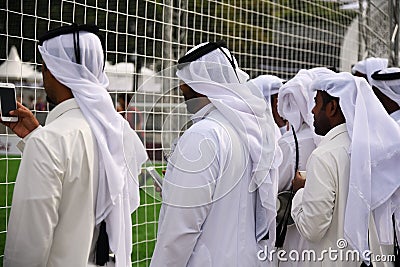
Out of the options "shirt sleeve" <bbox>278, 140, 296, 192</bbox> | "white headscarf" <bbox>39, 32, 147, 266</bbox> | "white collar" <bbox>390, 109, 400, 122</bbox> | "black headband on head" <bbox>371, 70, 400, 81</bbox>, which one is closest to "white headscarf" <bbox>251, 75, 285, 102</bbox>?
"black headband on head" <bbox>371, 70, 400, 81</bbox>

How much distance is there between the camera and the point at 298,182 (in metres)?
4.41

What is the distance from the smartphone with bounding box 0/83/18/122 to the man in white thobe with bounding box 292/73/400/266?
1593mm

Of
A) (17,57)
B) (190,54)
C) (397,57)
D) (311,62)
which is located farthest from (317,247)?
(397,57)

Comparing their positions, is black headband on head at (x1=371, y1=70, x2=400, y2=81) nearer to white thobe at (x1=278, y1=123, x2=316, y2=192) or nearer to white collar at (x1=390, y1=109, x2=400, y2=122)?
white collar at (x1=390, y1=109, x2=400, y2=122)

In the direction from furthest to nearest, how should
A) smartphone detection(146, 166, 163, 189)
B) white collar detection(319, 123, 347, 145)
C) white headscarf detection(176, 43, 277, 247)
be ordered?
white collar detection(319, 123, 347, 145), smartphone detection(146, 166, 163, 189), white headscarf detection(176, 43, 277, 247)

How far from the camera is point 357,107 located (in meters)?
4.04

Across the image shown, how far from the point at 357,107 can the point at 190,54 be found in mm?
1017

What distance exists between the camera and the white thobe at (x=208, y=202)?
3.43 meters

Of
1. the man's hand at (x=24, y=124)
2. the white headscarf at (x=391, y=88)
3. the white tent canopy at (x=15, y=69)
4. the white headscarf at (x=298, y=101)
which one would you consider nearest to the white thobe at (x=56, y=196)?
the man's hand at (x=24, y=124)

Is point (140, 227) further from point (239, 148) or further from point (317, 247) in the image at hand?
point (239, 148)

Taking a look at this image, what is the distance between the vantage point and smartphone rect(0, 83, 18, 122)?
369 cm

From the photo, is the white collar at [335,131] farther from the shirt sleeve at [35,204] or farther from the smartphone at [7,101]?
the smartphone at [7,101]

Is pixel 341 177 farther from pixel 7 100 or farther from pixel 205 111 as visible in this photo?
pixel 7 100

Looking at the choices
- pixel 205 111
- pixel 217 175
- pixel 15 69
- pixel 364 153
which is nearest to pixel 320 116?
pixel 364 153
